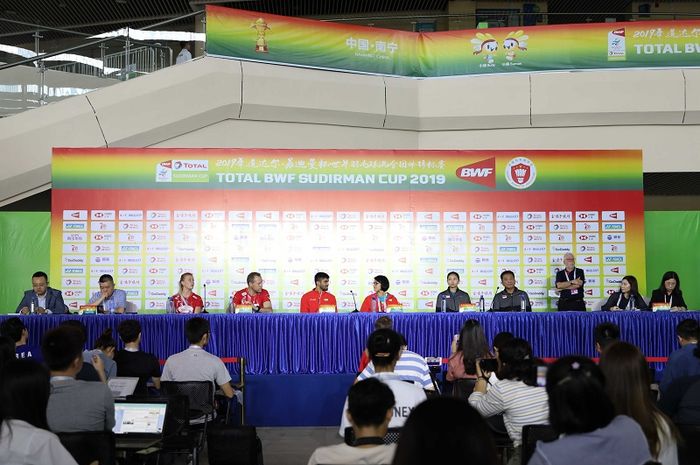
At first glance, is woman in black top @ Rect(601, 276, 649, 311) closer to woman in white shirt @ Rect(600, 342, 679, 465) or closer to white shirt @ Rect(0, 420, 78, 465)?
woman in white shirt @ Rect(600, 342, 679, 465)

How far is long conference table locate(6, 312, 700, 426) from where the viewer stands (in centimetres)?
746

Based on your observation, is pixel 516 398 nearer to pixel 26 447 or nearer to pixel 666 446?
pixel 666 446

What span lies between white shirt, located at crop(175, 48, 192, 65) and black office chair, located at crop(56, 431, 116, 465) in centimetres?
841

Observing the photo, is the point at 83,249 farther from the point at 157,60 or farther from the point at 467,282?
the point at 467,282

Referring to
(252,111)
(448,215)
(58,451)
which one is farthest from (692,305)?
(58,451)

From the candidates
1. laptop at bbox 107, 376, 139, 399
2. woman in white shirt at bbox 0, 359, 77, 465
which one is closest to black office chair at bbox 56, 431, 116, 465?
woman in white shirt at bbox 0, 359, 77, 465

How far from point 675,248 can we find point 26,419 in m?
10.5

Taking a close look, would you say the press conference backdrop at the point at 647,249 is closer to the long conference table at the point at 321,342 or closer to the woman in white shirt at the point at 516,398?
the long conference table at the point at 321,342

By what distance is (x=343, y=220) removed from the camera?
33.7 feet

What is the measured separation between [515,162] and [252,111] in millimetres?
3708

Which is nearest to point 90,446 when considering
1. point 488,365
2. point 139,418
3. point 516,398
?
point 139,418

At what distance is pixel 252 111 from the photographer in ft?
36.0

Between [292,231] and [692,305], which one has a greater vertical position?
[292,231]

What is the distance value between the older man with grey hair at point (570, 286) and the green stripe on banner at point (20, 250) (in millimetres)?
6971
